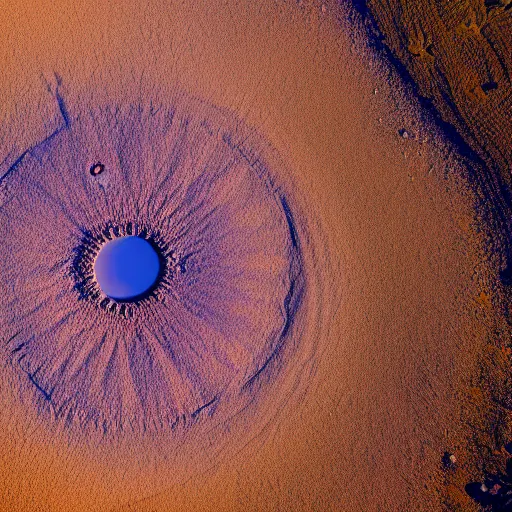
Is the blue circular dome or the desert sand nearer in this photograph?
the desert sand

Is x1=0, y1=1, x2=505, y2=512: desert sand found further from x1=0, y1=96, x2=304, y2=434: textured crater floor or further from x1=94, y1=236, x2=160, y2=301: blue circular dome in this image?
x1=94, y1=236, x2=160, y2=301: blue circular dome

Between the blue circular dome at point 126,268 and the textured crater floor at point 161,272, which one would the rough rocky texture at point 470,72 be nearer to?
the textured crater floor at point 161,272

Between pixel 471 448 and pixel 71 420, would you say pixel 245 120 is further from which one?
pixel 471 448

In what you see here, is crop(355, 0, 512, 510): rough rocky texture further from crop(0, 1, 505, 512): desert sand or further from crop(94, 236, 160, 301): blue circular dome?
crop(94, 236, 160, 301): blue circular dome

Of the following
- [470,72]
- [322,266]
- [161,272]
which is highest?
[470,72]

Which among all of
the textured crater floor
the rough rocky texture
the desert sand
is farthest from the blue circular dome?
the rough rocky texture

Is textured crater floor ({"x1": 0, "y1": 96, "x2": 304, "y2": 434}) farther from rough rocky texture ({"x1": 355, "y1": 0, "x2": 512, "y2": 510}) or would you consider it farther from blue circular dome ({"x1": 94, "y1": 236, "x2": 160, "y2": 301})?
rough rocky texture ({"x1": 355, "y1": 0, "x2": 512, "y2": 510})

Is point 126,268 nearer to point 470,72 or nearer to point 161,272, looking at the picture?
point 161,272

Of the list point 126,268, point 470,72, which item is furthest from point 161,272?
point 470,72
